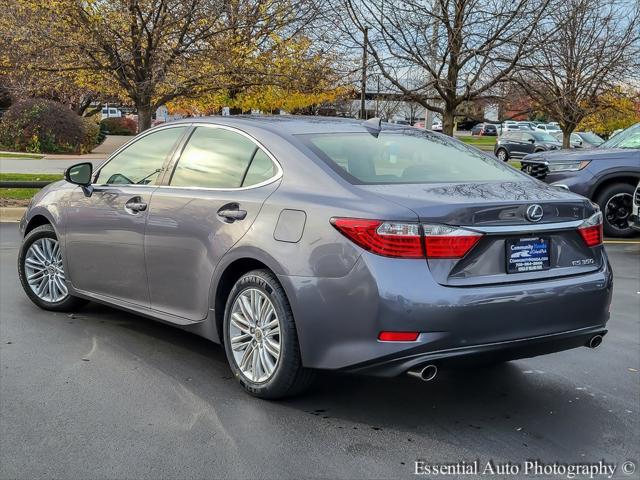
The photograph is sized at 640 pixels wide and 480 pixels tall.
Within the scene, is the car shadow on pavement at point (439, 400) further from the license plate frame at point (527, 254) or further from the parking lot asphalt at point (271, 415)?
the license plate frame at point (527, 254)

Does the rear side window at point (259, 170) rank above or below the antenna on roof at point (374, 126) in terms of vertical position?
below

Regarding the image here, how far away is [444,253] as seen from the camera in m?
3.73

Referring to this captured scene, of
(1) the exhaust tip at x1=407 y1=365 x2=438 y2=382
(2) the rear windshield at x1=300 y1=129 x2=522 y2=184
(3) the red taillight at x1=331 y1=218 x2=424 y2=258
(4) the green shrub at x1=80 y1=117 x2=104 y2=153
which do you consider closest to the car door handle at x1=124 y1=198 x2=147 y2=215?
(2) the rear windshield at x1=300 y1=129 x2=522 y2=184

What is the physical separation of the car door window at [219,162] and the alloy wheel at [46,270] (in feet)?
5.48

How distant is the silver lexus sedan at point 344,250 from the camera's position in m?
3.73

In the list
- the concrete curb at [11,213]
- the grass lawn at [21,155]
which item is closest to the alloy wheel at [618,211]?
the concrete curb at [11,213]

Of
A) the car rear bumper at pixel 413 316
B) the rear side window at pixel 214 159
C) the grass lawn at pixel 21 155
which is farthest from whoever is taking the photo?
the grass lawn at pixel 21 155

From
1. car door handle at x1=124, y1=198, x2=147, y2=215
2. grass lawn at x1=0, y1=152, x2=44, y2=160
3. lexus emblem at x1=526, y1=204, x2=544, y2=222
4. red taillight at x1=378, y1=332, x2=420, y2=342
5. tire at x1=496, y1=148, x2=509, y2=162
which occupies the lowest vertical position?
tire at x1=496, y1=148, x2=509, y2=162

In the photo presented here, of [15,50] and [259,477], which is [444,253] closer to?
[259,477]

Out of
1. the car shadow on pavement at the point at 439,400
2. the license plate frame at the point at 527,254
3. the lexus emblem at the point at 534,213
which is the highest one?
the lexus emblem at the point at 534,213

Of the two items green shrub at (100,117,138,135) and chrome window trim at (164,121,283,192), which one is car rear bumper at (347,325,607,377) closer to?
chrome window trim at (164,121,283,192)

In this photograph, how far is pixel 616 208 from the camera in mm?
11398

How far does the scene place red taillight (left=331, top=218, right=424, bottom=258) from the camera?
147 inches

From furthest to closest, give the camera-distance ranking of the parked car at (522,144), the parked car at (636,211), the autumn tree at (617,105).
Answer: the parked car at (522,144) < the autumn tree at (617,105) < the parked car at (636,211)
